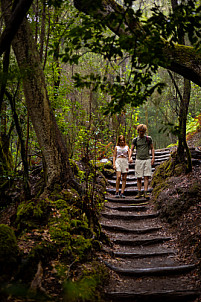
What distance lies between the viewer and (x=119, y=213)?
7000 millimetres

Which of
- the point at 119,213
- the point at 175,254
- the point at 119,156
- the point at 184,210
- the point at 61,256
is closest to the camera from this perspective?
the point at 61,256

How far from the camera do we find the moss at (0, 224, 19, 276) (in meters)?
2.69

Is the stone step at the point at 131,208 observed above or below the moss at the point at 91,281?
below

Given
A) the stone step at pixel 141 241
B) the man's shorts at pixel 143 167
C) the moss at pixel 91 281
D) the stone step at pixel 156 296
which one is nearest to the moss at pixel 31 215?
the moss at pixel 91 281

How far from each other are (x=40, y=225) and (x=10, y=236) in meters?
1.07

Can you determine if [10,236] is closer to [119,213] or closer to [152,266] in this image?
[152,266]

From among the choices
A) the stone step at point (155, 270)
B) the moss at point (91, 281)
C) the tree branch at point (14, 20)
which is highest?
the tree branch at point (14, 20)

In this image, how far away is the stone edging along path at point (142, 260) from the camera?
3475 millimetres

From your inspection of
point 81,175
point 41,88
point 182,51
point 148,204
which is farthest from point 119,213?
point 182,51

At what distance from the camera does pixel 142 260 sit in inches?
185

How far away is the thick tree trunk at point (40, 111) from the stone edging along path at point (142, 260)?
76.6 inches

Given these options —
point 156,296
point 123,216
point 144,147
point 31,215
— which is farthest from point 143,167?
point 156,296

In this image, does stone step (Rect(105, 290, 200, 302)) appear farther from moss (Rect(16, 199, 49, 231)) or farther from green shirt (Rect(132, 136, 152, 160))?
green shirt (Rect(132, 136, 152, 160))

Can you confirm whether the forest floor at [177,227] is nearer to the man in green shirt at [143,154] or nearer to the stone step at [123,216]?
the stone step at [123,216]
